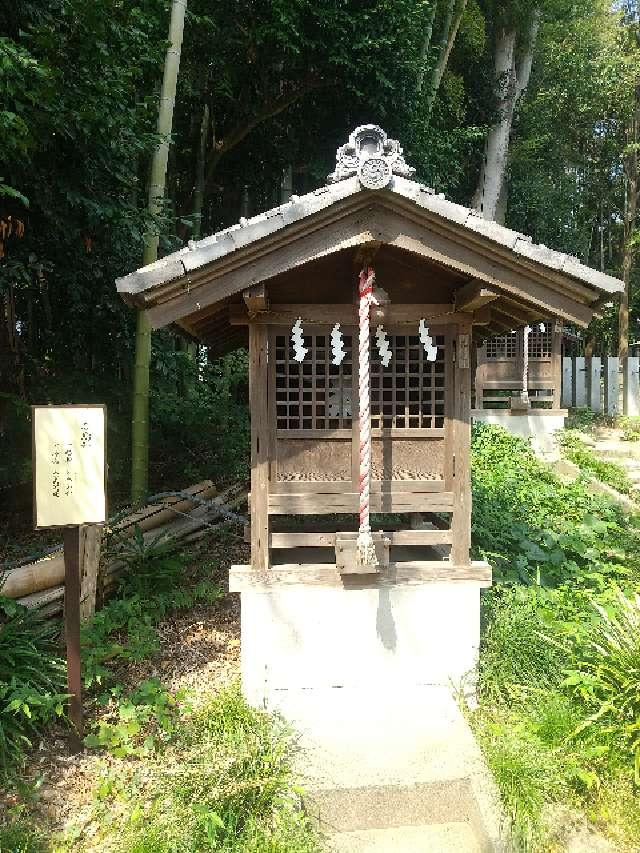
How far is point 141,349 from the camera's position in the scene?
7043 millimetres

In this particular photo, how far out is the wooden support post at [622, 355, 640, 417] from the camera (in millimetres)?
17139

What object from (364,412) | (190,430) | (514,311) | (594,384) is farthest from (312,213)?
(594,384)

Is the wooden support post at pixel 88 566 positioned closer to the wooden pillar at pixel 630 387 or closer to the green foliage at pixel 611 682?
the green foliage at pixel 611 682

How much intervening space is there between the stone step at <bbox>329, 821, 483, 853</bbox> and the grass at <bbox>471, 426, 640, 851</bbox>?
31 cm

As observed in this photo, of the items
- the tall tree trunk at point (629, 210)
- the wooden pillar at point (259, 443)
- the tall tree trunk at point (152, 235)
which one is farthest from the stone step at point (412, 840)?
the tall tree trunk at point (629, 210)

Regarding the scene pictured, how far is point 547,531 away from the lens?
682 cm

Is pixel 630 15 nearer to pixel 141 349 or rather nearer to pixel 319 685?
pixel 141 349

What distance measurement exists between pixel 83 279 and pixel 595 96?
1755cm

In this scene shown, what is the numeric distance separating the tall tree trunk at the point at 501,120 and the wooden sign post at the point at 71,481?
1566cm

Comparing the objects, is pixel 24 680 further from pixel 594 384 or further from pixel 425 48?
pixel 594 384

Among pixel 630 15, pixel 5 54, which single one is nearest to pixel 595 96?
pixel 630 15

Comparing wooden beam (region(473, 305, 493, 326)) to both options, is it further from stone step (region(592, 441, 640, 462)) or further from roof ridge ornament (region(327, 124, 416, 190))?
stone step (region(592, 441, 640, 462))

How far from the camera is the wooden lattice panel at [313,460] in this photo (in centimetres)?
423

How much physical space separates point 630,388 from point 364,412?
54.6 ft
